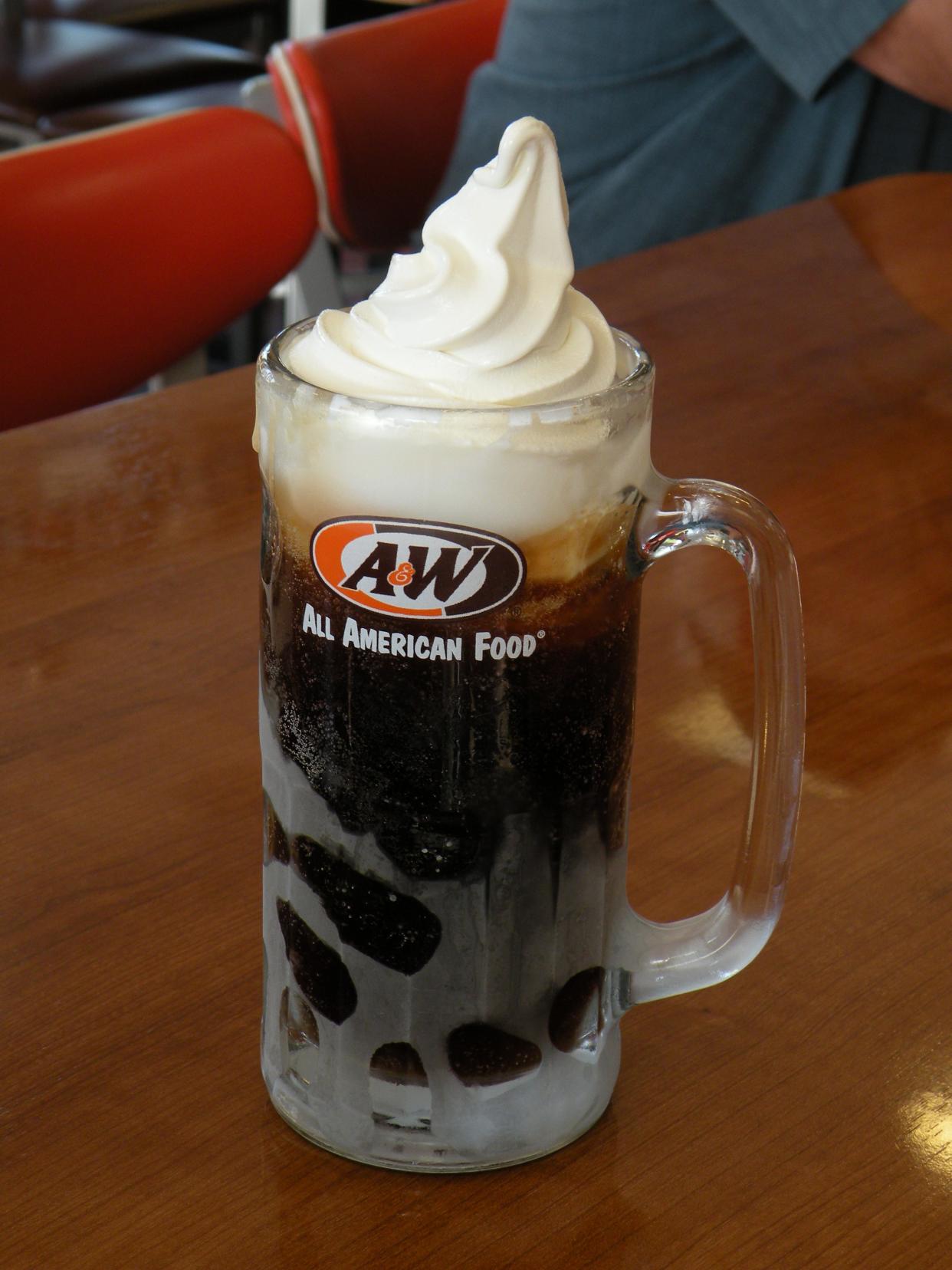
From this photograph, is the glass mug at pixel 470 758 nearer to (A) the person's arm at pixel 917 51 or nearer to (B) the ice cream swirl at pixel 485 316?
(B) the ice cream swirl at pixel 485 316

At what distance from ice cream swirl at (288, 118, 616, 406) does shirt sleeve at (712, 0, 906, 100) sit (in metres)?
1.27

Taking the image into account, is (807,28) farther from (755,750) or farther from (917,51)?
(755,750)

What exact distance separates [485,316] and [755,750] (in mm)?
156

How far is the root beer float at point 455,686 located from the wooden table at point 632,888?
0.03 metres

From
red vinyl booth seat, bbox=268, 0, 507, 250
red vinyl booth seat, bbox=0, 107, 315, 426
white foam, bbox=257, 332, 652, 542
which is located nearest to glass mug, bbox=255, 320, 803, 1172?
white foam, bbox=257, 332, 652, 542

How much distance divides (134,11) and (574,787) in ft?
11.6

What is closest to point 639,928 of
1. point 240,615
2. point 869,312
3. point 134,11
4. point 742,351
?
point 240,615

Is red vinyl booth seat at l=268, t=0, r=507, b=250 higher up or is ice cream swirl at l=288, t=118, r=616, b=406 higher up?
ice cream swirl at l=288, t=118, r=616, b=406

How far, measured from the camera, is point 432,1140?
17.3 inches

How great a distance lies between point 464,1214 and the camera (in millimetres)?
428

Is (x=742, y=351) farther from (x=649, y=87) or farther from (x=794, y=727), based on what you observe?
(x=649, y=87)

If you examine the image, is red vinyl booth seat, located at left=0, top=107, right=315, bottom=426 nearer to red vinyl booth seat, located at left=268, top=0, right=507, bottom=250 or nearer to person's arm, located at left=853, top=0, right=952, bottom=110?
red vinyl booth seat, located at left=268, top=0, right=507, bottom=250

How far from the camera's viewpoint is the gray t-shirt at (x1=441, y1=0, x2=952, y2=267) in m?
1.68

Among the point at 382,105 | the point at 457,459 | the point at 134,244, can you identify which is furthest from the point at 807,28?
the point at 457,459
